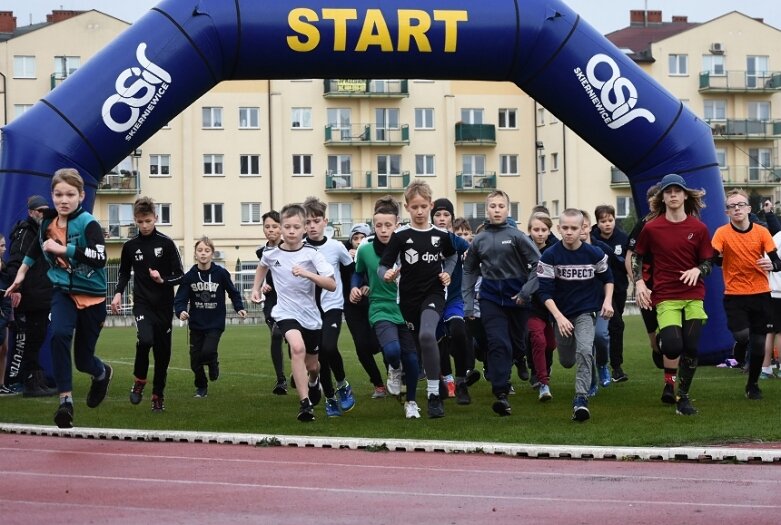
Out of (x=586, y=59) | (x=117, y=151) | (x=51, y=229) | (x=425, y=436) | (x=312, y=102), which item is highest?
(x=312, y=102)

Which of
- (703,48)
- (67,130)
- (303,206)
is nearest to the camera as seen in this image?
(303,206)

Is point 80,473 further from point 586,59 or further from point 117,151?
point 586,59

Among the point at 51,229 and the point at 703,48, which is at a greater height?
the point at 703,48

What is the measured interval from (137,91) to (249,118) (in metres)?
58.1

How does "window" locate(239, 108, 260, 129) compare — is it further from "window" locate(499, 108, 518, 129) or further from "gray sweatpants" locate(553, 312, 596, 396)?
"gray sweatpants" locate(553, 312, 596, 396)

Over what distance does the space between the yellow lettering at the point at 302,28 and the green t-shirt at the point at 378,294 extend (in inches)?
136

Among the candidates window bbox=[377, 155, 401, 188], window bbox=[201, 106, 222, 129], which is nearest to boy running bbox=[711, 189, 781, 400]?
window bbox=[201, 106, 222, 129]

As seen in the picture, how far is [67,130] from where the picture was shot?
1477 centimetres

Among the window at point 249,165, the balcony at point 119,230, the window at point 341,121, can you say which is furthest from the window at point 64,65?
the window at point 341,121

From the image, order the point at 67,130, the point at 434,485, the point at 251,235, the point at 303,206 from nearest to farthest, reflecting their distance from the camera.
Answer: the point at 434,485 < the point at 303,206 < the point at 67,130 < the point at 251,235

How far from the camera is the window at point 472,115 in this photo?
7675cm

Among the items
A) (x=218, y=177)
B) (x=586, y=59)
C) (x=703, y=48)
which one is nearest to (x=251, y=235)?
(x=218, y=177)

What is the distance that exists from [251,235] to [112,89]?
5786 centimetres

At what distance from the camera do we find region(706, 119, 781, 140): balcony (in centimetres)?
7756
